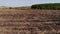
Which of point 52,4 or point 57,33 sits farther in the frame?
point 52,4

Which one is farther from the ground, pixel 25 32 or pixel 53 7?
pixel 25 32

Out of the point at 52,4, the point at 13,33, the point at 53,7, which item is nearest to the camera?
the point at 13,33

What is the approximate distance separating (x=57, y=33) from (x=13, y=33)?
1.75 m

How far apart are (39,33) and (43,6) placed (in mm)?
18208

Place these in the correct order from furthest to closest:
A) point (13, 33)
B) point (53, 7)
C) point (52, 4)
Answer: point (52, 4), point (53, 7), point (13, 33)

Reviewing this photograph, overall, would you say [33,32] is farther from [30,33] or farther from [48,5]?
[48,5]

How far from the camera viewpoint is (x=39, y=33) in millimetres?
7566

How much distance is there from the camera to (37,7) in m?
25.6

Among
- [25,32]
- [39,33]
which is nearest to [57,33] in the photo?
[39,33]

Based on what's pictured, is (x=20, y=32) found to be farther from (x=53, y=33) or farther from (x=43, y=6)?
(x=43, y=6)

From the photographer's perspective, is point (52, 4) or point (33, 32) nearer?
point (33, 32)

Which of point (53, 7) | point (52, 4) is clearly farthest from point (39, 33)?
point (52, 4)

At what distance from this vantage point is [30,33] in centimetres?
744

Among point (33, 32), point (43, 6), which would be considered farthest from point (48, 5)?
point (33, 32)
